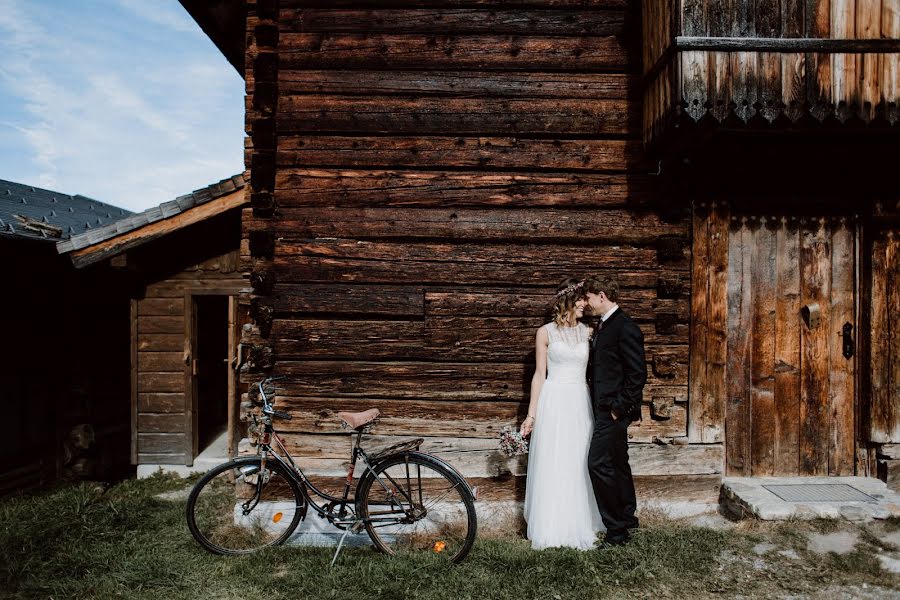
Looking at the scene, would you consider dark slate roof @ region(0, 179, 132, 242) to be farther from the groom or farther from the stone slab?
the stone slab

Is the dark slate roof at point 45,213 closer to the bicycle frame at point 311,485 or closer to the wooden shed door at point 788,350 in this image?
the bicycle frame at point 311,485

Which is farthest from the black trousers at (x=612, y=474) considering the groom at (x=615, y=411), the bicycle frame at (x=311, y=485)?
the bicycle frame at (x=311, y=485)

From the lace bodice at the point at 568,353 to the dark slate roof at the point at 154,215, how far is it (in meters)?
4.60

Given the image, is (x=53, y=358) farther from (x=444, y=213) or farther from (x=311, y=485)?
(x=444, y=213)

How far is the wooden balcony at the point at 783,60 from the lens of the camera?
13.3ft

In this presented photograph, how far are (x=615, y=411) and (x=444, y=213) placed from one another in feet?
→ 7.23

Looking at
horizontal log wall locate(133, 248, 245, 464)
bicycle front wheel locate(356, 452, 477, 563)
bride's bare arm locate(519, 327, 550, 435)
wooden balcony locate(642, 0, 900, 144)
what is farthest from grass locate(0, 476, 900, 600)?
wooden balcony locate(642, 0, 900, 144)

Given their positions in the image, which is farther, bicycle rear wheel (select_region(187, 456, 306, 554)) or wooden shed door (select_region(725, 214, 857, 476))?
wooden shed door (select_region(725, 214, 857, 476))

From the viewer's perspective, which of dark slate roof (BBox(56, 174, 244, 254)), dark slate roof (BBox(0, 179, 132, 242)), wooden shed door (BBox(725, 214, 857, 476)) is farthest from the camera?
dark slate roof (BBox(0, 179, 132, 242))

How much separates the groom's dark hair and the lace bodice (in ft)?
1.00

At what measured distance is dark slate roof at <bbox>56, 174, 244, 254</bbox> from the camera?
649 centimetres

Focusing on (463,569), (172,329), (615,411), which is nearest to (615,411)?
(615,411)

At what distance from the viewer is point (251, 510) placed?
14.1ft

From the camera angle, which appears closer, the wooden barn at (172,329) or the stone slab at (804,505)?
the stone slab at (804,505)
